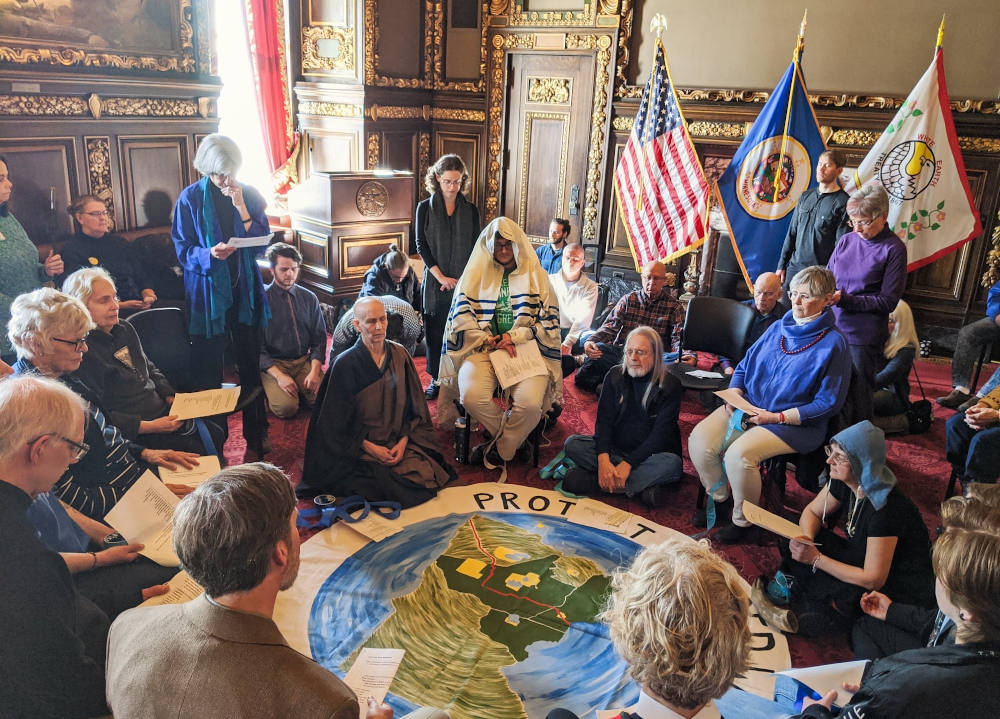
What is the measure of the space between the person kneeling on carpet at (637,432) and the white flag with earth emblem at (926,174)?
333 centimetres

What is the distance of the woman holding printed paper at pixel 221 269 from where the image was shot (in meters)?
4.41

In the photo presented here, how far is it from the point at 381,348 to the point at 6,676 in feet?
8.08

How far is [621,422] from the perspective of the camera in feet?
13.9

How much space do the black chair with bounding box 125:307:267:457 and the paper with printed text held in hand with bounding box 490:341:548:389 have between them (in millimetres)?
1540

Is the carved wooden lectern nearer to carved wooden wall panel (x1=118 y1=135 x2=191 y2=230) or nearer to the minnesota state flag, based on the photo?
carved wooden wall panel (x1=118 y1=135 x2=191 y2=230)

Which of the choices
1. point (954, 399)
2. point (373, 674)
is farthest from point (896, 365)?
point (373, 674)

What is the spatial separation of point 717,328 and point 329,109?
17.8 ft

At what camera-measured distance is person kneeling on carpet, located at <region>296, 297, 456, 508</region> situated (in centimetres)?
392

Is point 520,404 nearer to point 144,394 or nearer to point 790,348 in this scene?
point 790,348

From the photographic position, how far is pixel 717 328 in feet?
17.0

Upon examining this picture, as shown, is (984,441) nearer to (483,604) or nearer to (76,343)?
(483,604)

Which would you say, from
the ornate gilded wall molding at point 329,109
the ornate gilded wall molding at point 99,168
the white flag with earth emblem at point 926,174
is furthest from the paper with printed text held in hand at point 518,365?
the ornate gilded wall molding at point 329,109

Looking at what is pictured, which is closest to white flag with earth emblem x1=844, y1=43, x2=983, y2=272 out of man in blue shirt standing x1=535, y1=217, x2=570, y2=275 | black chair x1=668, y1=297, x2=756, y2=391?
black chair x1=668, y1=297, x2=756, y2=391

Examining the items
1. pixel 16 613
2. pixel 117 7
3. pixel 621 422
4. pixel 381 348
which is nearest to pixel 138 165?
pixel 117 7
